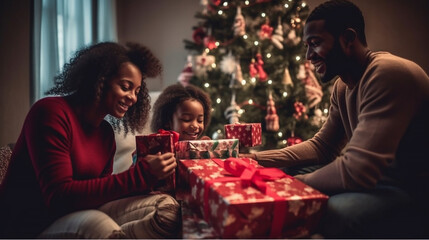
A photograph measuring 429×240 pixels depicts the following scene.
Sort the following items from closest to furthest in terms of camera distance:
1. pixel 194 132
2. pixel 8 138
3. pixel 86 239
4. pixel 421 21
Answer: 1. pixel 86 239
2. pixel 194 132
3. pixel 8 138
4. pixel 421 21

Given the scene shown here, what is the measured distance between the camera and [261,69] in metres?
3.19

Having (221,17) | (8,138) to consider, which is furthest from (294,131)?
(8,138)

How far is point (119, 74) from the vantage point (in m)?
1.45

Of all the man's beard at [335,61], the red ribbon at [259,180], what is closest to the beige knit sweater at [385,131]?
the man's beard at [335,61]

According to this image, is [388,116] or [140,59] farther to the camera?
[140,59]

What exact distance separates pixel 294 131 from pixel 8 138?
2.59 metres

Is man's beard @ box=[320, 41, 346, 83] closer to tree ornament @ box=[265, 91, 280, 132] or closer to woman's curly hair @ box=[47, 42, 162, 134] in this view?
woman's curly hair @ box=[47, 42, 162, 134]

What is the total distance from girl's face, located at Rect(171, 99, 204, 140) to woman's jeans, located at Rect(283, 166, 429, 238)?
1043mm

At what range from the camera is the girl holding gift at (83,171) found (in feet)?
3.79

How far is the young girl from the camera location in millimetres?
2008

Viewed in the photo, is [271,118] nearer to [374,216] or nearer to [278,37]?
[278,37]

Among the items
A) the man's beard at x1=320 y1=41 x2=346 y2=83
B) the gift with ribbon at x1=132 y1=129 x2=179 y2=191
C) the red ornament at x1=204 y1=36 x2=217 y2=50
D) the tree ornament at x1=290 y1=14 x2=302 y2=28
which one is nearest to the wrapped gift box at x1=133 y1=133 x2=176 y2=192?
the gift with ribbon at x1=132 y1=129 x2=179 y2=191

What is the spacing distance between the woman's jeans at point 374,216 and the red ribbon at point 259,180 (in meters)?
0.19

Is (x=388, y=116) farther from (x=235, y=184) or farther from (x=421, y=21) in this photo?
(x=421, y=21)
